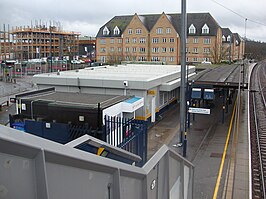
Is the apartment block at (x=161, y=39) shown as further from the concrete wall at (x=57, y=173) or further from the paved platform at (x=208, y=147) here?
the concrete wall at (x=57, y=173)

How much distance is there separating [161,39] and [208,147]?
49.8m

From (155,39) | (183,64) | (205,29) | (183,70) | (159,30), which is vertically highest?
(205,29)

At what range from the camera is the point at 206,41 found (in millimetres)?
65750

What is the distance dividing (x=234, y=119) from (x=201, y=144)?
7.17 metres

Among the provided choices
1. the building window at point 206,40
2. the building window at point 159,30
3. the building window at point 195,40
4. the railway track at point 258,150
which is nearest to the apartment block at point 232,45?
the building window at point 206,40

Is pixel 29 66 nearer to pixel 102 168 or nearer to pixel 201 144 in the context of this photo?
pixel 201 144

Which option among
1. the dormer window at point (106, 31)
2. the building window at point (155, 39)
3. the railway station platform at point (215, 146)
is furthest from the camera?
the dormer window at point (106, 31)

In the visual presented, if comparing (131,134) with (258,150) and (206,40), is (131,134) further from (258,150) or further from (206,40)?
(206,40)

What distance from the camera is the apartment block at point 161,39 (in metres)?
62.8

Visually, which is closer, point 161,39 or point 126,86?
point 126,86

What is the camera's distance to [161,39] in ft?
209

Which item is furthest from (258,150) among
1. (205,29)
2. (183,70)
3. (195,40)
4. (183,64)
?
(195,40)

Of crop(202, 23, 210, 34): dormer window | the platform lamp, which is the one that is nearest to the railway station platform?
the platform lamp

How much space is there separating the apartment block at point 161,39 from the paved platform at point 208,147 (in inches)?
1520
